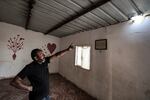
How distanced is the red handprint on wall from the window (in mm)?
3032

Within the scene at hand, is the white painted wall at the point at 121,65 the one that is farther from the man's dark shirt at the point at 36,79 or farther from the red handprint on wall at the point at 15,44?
the red handprint on wall at the point at 15,44

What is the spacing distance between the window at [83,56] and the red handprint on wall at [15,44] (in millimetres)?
3032

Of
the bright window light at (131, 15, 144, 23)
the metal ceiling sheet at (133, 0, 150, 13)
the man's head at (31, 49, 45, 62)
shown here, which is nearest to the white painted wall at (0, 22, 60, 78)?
the man's head at (31, 49, 45, 62)

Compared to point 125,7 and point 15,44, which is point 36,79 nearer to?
point 125,7

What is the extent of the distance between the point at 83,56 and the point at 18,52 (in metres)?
3.50

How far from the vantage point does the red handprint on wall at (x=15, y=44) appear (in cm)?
542

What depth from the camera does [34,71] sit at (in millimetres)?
1634

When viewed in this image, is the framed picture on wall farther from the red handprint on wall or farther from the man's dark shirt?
the red handprint on wall

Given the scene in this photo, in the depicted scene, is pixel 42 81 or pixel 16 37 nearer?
pixel 42 81

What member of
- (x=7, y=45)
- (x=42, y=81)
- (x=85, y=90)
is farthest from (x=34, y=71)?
(x=7, y=45)

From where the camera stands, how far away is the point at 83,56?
4.54m

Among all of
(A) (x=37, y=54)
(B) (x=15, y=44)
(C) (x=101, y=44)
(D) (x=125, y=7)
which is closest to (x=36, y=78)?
(A) (x=37, y=54)

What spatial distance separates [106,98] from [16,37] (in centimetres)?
503

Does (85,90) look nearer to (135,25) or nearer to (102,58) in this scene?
(102,58)
